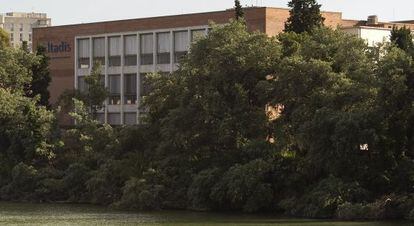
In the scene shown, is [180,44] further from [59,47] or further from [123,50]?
[59,47]

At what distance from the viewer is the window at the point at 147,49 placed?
96.6 meters

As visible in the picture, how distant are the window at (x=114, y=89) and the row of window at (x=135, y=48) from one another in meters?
1.30

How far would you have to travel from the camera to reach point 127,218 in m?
60.1

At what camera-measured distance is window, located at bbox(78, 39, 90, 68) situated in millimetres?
102000

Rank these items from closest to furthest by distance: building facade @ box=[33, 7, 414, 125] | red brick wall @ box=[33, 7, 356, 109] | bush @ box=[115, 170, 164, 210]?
bush @ box=[115, 170, 164, 210] < red brick wall @ box=[33, 7, 356, 109] < building facade @ box=[33, 7, 414, 125]

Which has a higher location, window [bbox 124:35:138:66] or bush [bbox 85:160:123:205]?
window [bbox 124:35:138:66]

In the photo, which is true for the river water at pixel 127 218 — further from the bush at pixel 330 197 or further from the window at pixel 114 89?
the window at pixel 114 89

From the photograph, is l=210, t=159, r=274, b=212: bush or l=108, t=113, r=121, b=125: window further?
l=108, t=113, r=121, b=125: window

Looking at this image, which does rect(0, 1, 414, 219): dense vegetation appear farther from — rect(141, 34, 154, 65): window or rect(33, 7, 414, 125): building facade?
rect(141, 34, 154, 65): window

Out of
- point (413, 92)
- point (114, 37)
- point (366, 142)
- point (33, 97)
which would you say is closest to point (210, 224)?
point (366, 142)

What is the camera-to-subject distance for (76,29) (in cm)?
10319

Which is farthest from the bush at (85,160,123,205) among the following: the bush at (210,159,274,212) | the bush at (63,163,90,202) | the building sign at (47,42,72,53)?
the building sign at (47,42,72,53)

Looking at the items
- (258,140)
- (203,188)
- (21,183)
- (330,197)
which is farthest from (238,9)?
(330,197)

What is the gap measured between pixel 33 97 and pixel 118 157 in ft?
61.7
